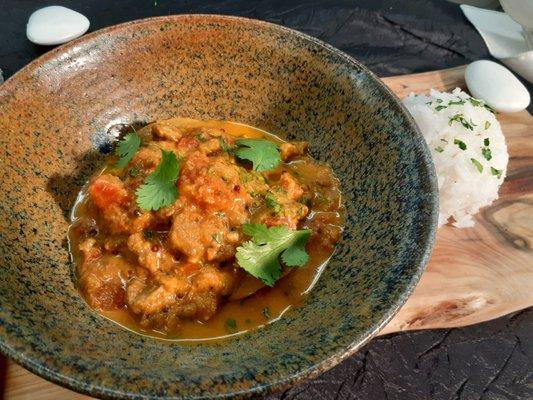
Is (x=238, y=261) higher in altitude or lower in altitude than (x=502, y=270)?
higher

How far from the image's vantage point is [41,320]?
1.70 m

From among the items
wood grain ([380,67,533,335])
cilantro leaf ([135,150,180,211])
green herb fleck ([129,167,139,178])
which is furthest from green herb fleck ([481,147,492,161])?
green herb fleck ([129,167,139,178])

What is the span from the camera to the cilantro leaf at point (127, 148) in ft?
7.66

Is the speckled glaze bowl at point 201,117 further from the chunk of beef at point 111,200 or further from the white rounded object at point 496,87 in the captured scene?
the white rounded object at point 496,87

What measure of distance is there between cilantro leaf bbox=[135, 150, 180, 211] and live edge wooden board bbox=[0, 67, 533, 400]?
0.79 metres

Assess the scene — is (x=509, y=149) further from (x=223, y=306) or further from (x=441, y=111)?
(x=223, y=306)

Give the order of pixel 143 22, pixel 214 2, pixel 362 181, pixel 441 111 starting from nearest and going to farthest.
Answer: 1. pixel 362 181
2. pixel 143 22
3. pixel 441 111
4. pixel 214 2

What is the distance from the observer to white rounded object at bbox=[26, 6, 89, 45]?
3.46 meters

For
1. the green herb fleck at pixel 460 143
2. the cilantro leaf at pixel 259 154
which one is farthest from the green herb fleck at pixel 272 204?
the green herb fleck at pixel 460 143

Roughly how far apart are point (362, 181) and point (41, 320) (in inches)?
55.2

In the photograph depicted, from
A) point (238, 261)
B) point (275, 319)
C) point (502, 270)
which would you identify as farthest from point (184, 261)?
point (502, 270)

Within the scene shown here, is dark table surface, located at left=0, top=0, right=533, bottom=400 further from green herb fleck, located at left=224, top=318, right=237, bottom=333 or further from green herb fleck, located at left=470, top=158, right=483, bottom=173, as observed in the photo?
green herb fleck, located at left=470, top=158, right=483, bottom=173

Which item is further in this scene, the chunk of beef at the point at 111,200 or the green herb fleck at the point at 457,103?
the green herb fleck at the point at 457,103

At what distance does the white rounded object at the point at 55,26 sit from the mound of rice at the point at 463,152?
2.24 metres
